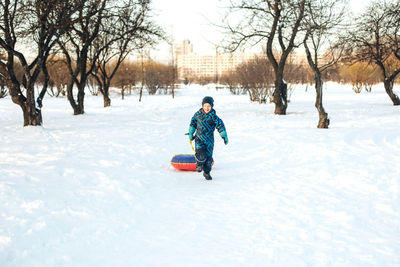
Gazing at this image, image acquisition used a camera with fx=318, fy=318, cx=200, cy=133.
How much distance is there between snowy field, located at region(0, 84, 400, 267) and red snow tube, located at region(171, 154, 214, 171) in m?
0.23

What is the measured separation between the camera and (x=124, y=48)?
72.5ft

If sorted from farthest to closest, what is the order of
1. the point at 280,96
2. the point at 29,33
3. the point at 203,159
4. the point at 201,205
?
1. the point at 280,96
2. the point at 29,33
3. the point at 203,159
4. the point at 201,205

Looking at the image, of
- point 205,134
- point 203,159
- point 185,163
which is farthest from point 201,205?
point 185,163

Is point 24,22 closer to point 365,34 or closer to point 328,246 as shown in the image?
point 328,246

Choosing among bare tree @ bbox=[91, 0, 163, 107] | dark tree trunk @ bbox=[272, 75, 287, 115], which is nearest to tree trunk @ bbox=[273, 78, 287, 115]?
dark tree trunk @ bbox=[272, 75, 287, 115]

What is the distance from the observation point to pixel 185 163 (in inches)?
262

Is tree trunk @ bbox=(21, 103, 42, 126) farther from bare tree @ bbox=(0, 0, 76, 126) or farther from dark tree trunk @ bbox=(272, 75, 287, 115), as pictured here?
dark tree trunk @ bbox=(272, 75, 287, 115)

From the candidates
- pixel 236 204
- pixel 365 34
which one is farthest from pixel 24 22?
pixel 365 34

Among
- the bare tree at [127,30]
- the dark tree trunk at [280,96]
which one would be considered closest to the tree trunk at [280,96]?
the dark tree trunk at [280,96]

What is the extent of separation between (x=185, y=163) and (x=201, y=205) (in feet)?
6.42

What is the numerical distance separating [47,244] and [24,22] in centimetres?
1144

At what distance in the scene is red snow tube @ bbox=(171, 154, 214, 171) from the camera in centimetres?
663

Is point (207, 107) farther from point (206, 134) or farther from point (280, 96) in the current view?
point (280, 96)

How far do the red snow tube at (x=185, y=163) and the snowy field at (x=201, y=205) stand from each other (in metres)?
0.23
